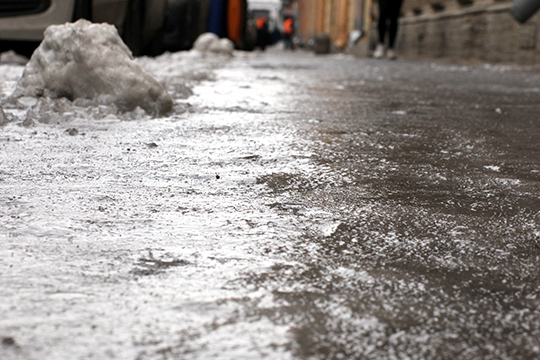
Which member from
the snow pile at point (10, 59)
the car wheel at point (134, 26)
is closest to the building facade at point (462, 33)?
the car wheel at point (134, 26)

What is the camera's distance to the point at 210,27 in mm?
11859

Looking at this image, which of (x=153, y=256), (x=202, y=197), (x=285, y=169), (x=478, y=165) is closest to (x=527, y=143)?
(x=478, y=165)

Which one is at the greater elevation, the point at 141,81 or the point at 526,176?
the point at 141,81

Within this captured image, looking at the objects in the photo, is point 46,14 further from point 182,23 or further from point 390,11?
point 390,11

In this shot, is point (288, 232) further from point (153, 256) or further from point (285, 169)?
point (285, 169)

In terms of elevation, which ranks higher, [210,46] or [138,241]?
[210,46]

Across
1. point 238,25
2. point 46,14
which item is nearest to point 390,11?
point 238,25

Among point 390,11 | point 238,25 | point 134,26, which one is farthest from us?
point 238,25

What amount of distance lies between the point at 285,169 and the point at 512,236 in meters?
0.60

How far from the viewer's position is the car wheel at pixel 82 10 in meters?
4.32

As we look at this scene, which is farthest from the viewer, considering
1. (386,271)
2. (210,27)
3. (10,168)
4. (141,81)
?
→ (210,27)

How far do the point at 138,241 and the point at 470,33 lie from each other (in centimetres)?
991

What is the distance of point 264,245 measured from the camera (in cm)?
100

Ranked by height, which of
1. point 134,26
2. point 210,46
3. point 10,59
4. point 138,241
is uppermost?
point 134,26
